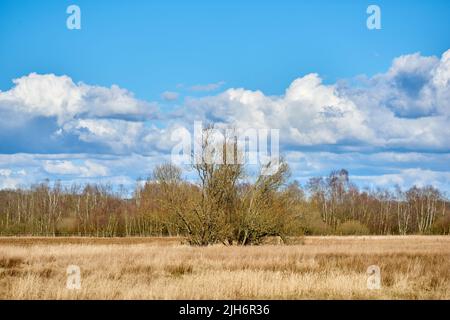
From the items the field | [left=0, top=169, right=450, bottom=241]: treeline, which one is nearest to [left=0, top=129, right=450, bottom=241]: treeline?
[left=0, top=169, right=450, bottom=241]: treeline

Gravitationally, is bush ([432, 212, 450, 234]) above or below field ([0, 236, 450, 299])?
below

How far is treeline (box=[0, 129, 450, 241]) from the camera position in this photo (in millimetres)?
34406

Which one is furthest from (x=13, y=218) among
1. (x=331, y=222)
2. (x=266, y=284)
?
(x=266, y=284)

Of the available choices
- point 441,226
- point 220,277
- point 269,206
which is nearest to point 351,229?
point 441,226

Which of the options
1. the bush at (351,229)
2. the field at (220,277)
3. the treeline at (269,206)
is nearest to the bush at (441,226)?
the treeline at (269,206)

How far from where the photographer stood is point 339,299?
13109mm

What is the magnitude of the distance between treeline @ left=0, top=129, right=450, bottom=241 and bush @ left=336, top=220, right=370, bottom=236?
0.43 ft

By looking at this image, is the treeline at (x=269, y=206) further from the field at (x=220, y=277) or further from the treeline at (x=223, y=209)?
the field at (x=220, y=277)

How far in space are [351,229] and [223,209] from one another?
39752 mm

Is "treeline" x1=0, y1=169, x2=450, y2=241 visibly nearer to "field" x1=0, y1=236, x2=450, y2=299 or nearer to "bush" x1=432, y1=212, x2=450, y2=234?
"bush" x1=432, y1=212, x2=450, y2=234

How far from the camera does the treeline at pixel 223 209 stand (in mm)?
34406
